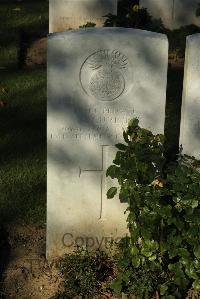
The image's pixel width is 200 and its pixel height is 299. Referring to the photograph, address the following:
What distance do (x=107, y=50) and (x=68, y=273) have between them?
1.46 metres

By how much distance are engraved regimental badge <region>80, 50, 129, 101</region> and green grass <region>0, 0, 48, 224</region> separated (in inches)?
52.7

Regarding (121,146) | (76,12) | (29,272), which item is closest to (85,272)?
(29,272)

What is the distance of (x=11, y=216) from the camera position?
4988 mm

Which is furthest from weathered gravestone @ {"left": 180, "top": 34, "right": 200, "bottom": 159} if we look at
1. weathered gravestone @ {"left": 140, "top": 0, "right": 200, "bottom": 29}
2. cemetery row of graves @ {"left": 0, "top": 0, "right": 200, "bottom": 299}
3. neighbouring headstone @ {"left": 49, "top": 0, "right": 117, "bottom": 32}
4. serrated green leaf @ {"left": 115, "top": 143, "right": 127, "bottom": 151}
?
weathered gravestone @ {"left": 140, "top": 0, "right": 200, "bottom": 29}

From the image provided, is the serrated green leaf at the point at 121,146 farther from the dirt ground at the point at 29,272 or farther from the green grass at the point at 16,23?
the green grass at the point at 16,23

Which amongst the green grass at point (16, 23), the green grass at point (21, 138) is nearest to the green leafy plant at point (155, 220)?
the green grass at point (21, 138)

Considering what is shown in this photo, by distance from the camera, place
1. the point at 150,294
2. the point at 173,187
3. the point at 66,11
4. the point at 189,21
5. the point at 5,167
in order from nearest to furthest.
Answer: the point at 173,187 < the point at 150,294 < the point at 5,167 < the point at 66,11 < the point at 189,21

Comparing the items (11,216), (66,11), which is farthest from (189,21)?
(11,216)

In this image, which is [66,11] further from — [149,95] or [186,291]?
[186,291]

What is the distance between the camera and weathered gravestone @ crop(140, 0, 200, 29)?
379 inches

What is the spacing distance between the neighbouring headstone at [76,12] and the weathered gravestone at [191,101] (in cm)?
529

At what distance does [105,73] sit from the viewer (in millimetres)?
4102

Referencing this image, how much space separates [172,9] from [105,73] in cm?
589

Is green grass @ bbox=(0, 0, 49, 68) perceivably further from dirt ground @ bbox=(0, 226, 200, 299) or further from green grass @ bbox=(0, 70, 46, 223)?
dirt ground @ bbox=(0, 226, 200, 299)
